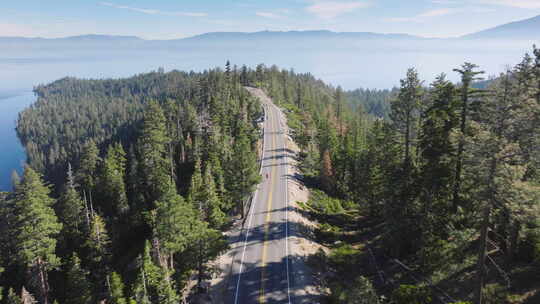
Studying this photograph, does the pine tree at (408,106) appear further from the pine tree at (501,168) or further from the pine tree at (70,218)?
the pine tree at (70,218)

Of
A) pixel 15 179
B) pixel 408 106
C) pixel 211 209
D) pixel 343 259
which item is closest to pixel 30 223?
pixel 15 179

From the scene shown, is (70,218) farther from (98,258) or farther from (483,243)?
(483,243)

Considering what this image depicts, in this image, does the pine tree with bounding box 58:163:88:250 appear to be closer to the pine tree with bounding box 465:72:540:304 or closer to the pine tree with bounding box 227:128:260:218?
the pine tree with bounding box 227:128:260:218

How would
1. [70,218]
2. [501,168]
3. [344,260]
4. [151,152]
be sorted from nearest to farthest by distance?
[501,168] < [344,260] < [70,218] < [151,152]

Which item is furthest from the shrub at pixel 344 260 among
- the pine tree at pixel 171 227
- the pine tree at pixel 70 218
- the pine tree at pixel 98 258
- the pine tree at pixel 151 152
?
the pine tree at pixel 70 218

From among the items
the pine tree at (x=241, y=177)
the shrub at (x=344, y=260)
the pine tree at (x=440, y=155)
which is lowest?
the shrub at (x=344, y=260)

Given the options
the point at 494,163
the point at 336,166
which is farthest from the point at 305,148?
the point at 494,163

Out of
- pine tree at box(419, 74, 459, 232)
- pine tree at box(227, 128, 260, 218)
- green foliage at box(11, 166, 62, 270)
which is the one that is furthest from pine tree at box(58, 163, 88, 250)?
pine tree at box(419, 74, 459, 232)

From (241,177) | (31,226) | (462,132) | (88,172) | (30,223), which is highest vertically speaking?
(462,132)
